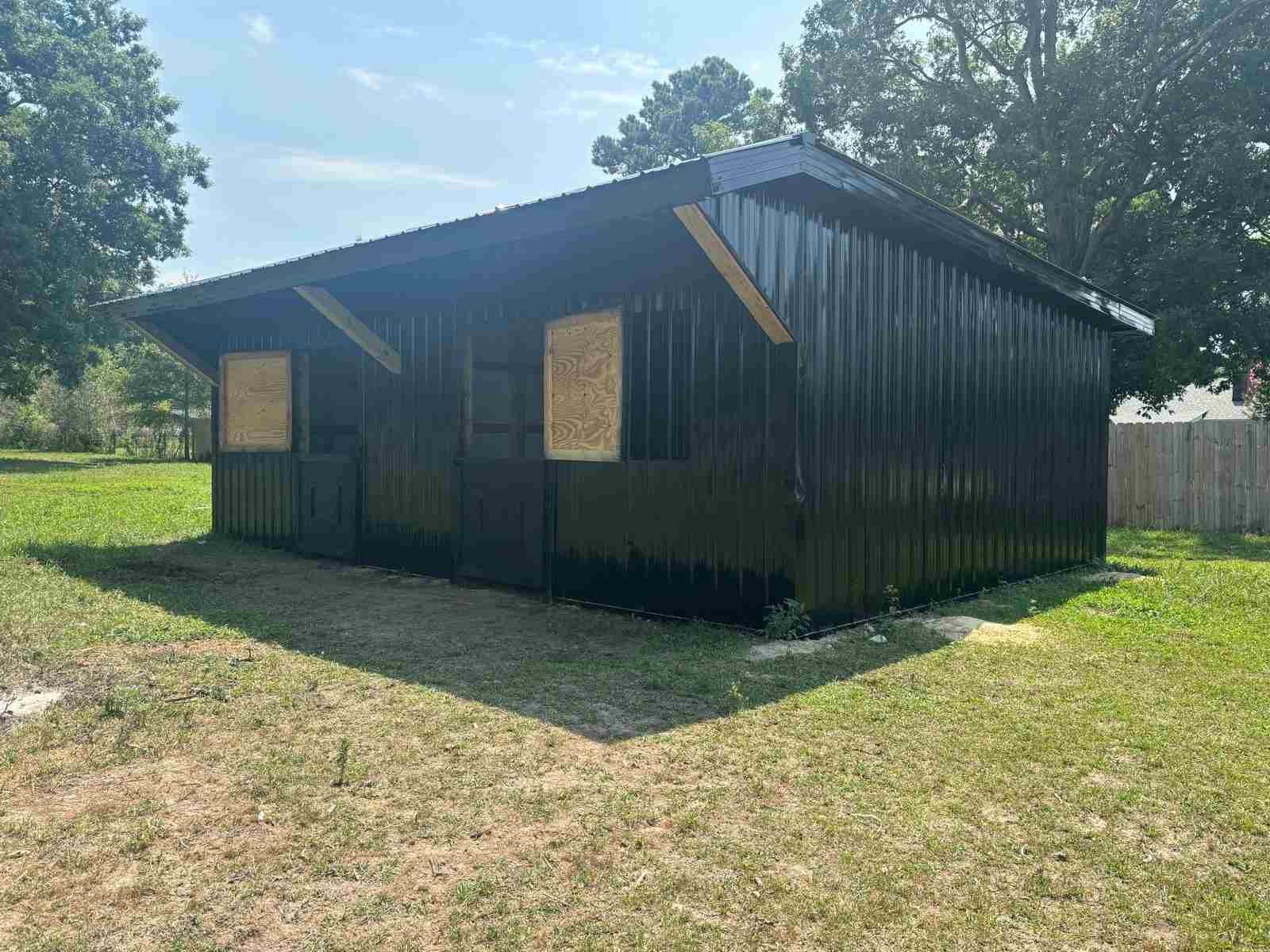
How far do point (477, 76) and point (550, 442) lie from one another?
554 centimetres

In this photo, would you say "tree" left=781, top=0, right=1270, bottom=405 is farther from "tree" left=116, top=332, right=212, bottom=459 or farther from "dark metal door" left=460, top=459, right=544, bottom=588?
"tree" left=116, top=332, right=212, bottom=459

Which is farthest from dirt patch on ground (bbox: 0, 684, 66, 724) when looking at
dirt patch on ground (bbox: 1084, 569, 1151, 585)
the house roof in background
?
the house roof in background

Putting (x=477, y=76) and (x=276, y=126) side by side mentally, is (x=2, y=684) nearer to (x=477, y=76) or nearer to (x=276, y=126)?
(x=477, y=76)

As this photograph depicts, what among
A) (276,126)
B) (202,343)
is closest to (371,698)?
(202,343)

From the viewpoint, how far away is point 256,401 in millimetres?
8953

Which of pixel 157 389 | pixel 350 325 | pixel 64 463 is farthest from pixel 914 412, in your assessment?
pixel 157 389

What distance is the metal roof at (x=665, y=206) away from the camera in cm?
421

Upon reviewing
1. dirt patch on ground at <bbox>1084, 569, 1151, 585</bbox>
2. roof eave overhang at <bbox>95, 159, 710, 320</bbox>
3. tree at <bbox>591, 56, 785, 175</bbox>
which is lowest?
dirt patch on ground at <bbox>1084, 569, 1151, 585</bbox>

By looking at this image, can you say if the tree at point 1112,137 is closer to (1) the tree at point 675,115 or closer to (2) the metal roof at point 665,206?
(2) the metal roof at point 665,206

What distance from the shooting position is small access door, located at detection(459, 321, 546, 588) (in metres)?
6.71

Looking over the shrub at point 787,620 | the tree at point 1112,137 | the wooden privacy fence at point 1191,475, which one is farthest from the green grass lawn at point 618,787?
the tree at point 1112,137

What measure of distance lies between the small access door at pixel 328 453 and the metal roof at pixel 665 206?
1191 millimetres

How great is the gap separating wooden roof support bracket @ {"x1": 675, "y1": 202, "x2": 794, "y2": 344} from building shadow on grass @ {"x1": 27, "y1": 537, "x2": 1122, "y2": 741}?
185cm

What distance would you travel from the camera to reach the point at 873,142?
17.6 metres
